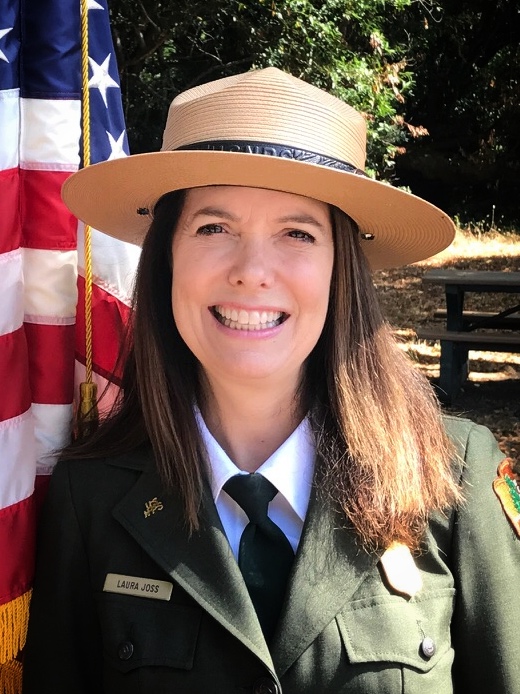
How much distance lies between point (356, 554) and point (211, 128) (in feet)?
3.00

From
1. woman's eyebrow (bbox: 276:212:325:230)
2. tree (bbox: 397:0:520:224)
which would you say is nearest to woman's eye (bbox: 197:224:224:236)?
woman's eyebrow (bbox: 276:212:325:230)

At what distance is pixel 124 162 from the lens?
1914 millimetres

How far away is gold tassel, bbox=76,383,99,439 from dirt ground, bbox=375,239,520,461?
1.91 m

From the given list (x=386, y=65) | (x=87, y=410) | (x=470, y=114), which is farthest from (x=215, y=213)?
(x=470, y=114)

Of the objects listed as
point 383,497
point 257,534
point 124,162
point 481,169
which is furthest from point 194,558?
point 481,169

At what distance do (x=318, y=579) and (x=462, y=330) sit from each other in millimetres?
5956

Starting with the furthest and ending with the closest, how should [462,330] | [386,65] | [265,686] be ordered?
1. [386,65]
2. [462,330]
3. [265,686]

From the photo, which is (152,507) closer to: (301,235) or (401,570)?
(401,570)

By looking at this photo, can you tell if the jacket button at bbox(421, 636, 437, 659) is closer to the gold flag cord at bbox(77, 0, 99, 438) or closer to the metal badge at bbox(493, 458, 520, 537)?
the metal badge at bbox(493, 458, 520, 537)

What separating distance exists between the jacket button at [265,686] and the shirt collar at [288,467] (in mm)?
338

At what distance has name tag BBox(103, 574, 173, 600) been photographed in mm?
1868

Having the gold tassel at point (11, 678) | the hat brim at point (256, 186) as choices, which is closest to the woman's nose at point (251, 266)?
the hat brim at point (256, 186)

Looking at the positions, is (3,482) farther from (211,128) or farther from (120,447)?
(211,128)

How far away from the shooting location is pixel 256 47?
1165cm
